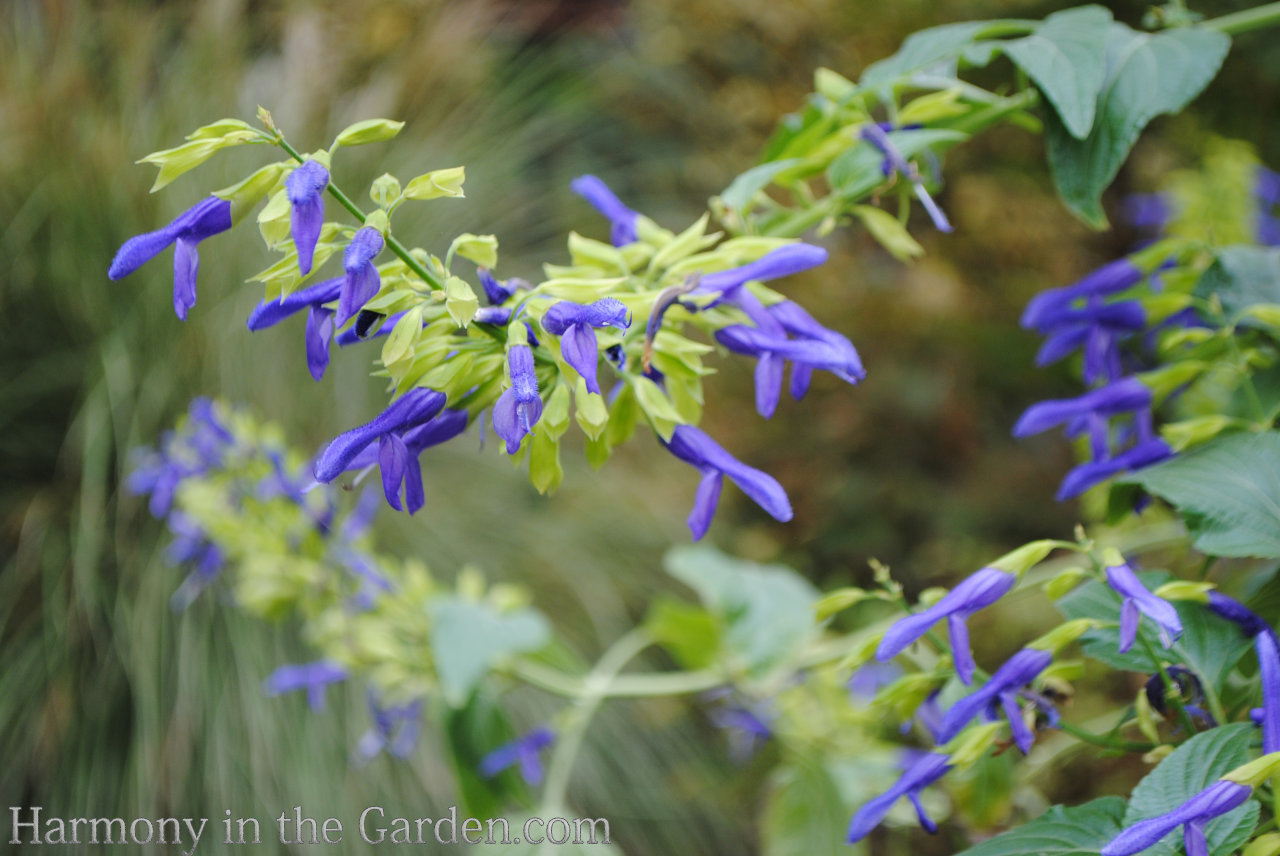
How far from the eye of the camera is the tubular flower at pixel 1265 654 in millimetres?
328

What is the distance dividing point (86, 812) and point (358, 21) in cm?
178

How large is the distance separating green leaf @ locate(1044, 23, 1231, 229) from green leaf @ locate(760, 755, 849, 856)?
58 cm

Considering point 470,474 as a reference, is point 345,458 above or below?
above

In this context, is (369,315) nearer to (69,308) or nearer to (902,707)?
(902,707)

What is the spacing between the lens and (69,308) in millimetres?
1637

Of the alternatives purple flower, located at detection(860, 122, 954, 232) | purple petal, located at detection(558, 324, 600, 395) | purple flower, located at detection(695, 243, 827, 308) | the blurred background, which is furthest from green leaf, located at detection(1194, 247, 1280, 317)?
the blurred background

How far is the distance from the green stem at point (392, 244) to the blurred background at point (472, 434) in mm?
1255

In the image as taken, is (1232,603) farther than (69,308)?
No

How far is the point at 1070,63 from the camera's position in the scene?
0.44 metres

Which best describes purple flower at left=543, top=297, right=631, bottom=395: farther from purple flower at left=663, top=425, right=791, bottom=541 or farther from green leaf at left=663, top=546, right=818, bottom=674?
green leaf at left=663, top=546, right=818, bottom=674

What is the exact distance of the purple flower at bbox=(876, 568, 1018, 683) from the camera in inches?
14.1

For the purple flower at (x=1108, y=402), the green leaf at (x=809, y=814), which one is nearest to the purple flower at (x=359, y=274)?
the purple flower at (x=1108, y=402)

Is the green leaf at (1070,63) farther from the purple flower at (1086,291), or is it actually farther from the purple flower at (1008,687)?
the purple flower at (1008,687)

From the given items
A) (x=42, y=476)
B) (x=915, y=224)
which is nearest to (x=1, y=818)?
(x=42, y=476)
